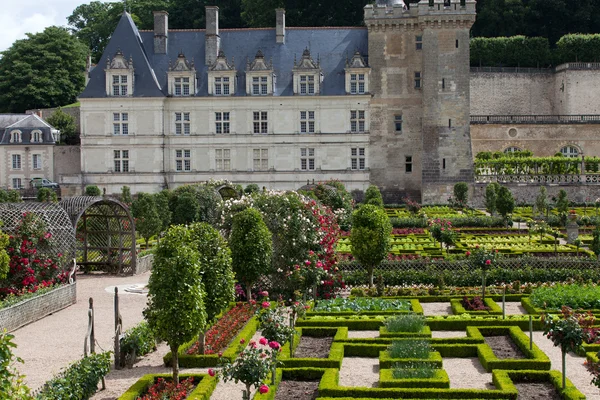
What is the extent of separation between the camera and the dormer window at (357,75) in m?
47.1

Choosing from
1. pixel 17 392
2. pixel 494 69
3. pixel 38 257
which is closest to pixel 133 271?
pixel 38 257

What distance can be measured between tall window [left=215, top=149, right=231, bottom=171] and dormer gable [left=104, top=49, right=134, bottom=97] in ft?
18.8

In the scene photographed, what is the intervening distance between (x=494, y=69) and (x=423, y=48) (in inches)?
634

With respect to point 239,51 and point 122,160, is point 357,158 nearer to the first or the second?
point 239,51

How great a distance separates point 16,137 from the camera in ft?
168

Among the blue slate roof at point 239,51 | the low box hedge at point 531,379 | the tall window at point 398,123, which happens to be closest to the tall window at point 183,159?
the blue slate roof at point 239,51

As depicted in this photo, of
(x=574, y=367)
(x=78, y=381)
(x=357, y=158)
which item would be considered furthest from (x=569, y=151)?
(x=78, y=381)

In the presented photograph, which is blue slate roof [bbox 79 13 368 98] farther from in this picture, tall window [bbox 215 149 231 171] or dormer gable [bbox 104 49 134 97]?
tall window [bbox 215 149 231 171]

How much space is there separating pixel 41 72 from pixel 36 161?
16483 millimetres

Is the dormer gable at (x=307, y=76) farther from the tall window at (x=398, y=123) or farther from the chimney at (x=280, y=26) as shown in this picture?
the tall window at (x=398, y=123)

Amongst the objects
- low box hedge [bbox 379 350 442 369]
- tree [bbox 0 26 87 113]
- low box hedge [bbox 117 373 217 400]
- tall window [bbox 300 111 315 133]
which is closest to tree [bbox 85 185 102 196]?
tall window [bbox 300 111 315 133]

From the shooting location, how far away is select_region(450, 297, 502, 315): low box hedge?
19902 mm

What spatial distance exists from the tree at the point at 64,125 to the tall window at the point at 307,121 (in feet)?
55.5

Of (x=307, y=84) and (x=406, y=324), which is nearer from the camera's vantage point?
(x=406, y=324)
